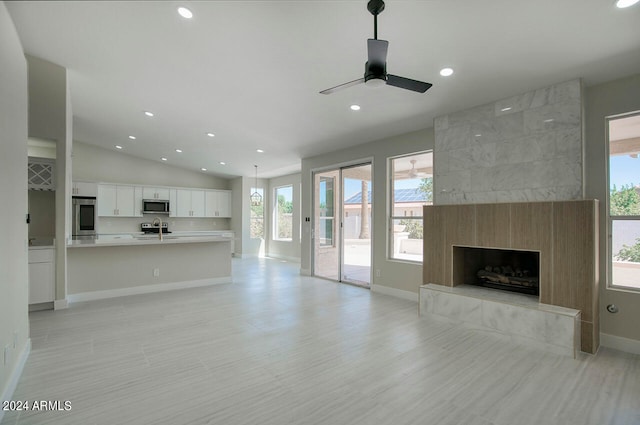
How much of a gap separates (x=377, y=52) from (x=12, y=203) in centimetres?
285

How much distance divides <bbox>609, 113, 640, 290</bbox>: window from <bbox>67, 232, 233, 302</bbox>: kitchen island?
18.4ft

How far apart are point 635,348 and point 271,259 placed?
8005 mm

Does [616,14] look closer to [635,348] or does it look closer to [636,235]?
[636,235]

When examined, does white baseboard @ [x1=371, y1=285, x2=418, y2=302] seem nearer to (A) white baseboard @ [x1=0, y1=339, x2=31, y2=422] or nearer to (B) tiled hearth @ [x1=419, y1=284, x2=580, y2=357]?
(B) tiled hearth @ [x1=419, y1=284, x2=580, y2=357]

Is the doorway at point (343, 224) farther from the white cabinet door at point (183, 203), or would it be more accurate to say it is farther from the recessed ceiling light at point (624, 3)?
the white cabinet door at point (183, 203)

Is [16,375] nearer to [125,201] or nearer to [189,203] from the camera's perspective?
[125,201]

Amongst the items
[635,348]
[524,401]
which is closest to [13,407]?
[524,401]

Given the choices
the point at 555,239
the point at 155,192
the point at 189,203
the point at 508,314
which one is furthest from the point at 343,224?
the point at 155,192

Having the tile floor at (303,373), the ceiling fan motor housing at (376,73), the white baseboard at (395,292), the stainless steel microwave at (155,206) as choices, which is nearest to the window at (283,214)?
the stainless steel microwave at (155,206)

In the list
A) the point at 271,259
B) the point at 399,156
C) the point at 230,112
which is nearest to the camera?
the point at 230,112

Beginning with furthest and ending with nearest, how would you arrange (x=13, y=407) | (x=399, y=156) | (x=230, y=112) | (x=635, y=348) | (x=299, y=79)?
1. (x=399, y=156)
2. (x=230, y=112)
3. (x=299, y=79)
4. (x=635, y=348)
5. (x=13, y=407)

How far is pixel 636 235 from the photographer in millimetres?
3080

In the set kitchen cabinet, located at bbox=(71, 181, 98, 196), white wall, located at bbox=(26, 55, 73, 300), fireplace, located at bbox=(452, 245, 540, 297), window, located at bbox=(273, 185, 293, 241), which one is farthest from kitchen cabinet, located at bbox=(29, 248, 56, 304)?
window, located at bbox=(273, 185, 293, 241)

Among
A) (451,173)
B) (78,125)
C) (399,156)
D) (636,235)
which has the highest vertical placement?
(78,125)
